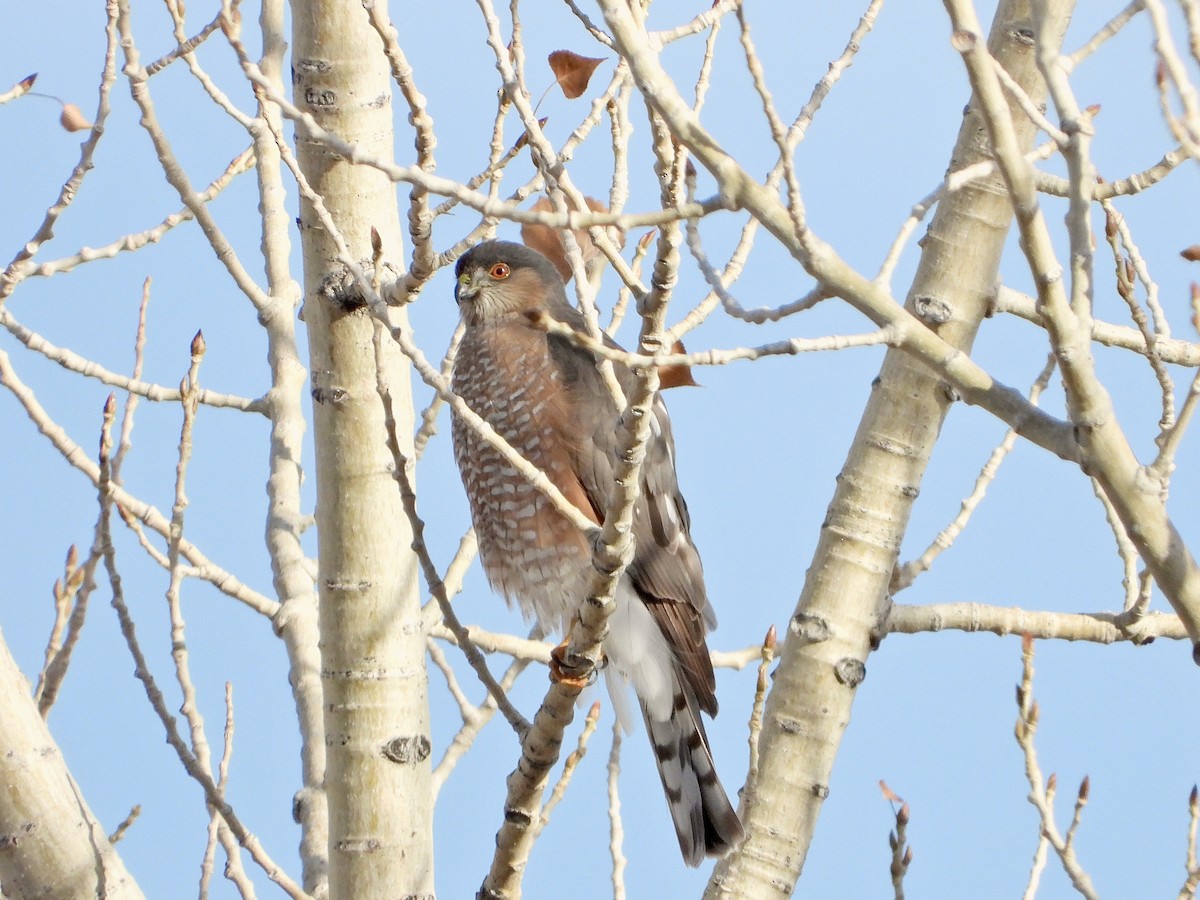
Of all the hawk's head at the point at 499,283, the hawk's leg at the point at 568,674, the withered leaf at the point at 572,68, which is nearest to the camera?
the hawk's leg at the point at 568,674

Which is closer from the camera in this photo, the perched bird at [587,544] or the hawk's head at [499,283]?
the perched bird at [587,544]

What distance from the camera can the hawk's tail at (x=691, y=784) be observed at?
3.71m

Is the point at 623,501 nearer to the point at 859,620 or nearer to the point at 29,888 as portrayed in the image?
the point at 859,620

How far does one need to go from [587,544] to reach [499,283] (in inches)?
46.5

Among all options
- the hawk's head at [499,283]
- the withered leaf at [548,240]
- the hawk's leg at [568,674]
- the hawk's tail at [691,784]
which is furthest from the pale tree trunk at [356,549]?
the hawk's head at [499,283]

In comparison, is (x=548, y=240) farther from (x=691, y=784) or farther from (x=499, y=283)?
(x=691, y=784)

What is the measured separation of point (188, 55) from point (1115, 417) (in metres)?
2.32

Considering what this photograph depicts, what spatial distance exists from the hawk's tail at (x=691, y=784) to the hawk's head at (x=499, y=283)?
1.43 m

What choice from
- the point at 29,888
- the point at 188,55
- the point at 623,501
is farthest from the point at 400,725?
the point at 188,55

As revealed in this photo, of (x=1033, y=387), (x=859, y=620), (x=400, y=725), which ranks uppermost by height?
(x=1033, y=387)

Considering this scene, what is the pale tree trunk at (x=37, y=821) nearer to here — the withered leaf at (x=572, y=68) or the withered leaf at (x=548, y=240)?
the withered leaf at (x=548, y=240)

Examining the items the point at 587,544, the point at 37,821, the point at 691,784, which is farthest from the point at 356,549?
the point at 691,784

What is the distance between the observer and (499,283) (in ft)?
14.9

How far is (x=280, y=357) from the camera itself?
4.00 m
